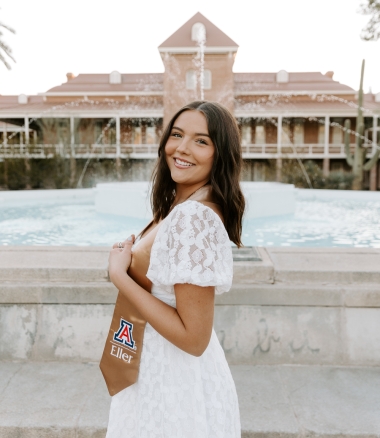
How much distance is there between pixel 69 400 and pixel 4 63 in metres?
22.3

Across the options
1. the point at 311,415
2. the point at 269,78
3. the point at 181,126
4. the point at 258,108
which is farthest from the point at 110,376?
the point at 269,78

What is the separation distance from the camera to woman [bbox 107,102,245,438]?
1231mm

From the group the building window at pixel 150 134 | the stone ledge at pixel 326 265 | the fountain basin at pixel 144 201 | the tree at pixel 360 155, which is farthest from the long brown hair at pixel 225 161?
the building window at pixel 150 134

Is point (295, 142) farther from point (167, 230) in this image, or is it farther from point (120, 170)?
point (167, 230)

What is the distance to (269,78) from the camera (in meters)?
29.0

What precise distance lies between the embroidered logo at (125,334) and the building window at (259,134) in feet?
85.6

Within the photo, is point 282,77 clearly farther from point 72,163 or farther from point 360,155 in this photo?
point 72,163

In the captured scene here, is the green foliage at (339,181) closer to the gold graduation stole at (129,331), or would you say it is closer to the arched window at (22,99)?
the gold graduation stole at (129,331)

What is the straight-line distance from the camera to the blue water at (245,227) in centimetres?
637

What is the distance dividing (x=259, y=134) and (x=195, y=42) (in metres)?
6.34

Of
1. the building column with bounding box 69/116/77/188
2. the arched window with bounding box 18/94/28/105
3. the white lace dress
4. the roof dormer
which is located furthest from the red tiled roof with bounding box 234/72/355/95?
the white lace dress

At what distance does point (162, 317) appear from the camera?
4.19 feet

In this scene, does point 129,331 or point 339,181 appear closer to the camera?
point 129,331

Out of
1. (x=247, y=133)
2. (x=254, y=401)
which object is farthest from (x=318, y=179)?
(x=254, y=401)
